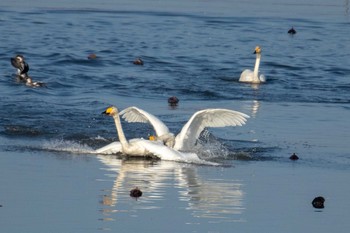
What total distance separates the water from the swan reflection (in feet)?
0.07

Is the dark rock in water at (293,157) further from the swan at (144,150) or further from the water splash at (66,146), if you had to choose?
the water splash at (66,146)

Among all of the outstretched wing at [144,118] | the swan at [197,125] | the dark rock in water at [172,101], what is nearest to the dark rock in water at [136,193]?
the swan at [197,125]

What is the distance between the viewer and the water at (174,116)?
35.6 feet

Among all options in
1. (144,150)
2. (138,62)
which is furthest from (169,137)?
(138,62)

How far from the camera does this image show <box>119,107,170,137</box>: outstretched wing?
15.2 m

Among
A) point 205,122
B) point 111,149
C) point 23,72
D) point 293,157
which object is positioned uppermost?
point 23,72

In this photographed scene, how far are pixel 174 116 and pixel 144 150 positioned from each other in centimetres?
340

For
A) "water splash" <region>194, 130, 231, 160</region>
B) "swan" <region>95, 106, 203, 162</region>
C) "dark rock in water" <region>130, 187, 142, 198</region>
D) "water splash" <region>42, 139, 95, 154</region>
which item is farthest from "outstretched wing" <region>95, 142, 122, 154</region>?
"dark rock in water" <region>130, 187, 142, 198</region>

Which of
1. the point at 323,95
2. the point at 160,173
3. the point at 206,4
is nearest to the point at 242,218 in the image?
the point at 160,173

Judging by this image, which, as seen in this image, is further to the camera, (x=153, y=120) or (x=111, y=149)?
(x=153, y=120)

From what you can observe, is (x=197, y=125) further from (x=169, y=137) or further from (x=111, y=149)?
(x=111, y=149)

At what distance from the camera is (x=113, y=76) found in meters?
22.5

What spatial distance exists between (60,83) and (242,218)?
11.2 metres

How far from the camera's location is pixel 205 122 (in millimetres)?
15008
